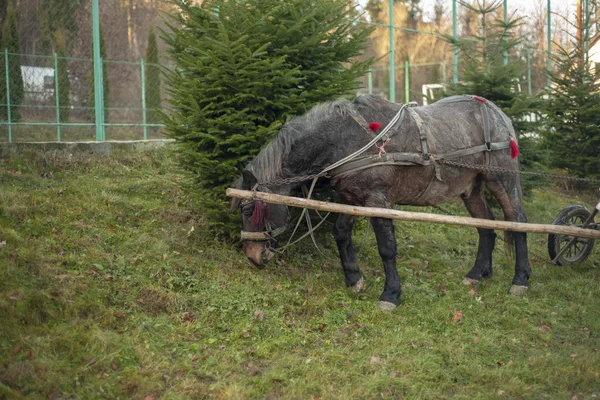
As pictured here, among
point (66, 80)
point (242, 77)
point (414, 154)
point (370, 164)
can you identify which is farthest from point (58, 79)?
point (414, 154)

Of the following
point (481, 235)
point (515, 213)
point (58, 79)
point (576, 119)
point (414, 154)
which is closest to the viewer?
point (414, 154)

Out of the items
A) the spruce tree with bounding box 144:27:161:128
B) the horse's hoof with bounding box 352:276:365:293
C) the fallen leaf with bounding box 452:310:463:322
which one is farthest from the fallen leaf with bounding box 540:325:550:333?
the spruce tree with bounding box 144:27:161:128

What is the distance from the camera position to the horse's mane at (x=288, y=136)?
5.58 m

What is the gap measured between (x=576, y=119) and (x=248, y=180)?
1028cm

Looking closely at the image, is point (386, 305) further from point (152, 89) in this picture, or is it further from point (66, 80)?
point (152, 89)

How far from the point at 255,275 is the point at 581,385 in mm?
3131

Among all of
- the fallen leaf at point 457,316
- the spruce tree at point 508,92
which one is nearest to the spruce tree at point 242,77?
the fallen leaf at point 457,316

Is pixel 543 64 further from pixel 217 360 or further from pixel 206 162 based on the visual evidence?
pixel 217 360

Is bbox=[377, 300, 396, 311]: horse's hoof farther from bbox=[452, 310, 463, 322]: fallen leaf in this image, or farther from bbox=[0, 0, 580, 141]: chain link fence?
bbox=[0, 0, 580, 141]: chain link fence

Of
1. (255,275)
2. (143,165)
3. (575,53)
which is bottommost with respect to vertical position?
(255,275)

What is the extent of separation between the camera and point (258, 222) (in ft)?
18.1

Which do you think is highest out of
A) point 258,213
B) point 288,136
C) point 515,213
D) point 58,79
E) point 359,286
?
point 58,79

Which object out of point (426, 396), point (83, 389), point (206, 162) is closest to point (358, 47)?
point (206, 162)

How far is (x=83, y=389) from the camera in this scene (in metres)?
3.87
